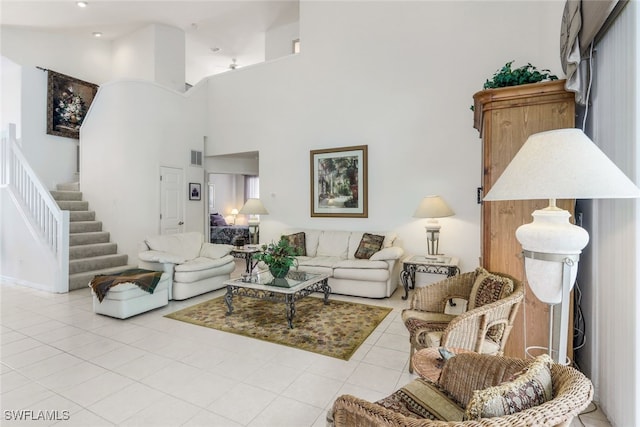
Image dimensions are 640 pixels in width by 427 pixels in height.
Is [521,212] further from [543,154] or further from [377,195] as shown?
[377,195]

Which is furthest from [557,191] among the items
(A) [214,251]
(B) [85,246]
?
(B) [85,246]

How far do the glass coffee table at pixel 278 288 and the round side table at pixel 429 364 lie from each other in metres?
1.92

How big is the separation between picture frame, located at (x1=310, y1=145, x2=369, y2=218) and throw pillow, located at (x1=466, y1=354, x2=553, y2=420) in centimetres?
464

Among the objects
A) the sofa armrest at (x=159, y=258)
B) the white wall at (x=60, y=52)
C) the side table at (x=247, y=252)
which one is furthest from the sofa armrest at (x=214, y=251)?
the white wall at (x=60, y=52)

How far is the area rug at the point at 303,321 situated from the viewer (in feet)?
10.1

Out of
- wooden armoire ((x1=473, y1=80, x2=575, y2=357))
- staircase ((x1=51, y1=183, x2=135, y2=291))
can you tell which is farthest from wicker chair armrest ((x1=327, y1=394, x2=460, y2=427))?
staircase ((x1=51, y1=183, x2=135, y2=291))

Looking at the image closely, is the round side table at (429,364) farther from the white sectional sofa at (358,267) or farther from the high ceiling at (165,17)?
the high ceiling at (165,17)

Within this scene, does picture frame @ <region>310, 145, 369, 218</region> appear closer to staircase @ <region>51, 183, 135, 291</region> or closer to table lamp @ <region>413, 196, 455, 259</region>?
table lamp @ <region>413, 196, 455, 259</region>

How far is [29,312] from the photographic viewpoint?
3930mm

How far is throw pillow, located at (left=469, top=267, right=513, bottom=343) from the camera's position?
Result: 6.55 feet

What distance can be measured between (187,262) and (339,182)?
2873mm

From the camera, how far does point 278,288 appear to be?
11.5ft

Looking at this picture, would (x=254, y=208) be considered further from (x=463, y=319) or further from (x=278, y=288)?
(x=463, y=319)

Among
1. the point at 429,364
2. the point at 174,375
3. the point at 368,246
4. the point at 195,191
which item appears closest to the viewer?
the point at 429,364
